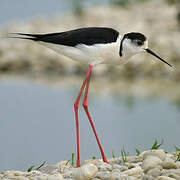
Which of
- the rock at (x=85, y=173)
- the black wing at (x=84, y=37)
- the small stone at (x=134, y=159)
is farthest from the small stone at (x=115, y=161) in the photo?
the black wing at (x=84, y=37)

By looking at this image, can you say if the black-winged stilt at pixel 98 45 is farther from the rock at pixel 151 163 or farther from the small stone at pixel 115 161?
the rock at pixel 151 163

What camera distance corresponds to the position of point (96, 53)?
3.25 m

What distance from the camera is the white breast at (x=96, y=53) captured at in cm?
325

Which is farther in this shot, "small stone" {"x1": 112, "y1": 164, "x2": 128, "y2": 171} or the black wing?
the black wing

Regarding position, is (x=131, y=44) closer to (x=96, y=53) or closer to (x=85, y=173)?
(x=96, y=53)

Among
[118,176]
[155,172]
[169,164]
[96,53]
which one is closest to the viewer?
[118,176]

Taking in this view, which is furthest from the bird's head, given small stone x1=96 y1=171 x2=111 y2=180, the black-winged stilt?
small stone x1=96 y1=171 x2=111 y2=180

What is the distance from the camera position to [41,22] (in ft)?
54.0

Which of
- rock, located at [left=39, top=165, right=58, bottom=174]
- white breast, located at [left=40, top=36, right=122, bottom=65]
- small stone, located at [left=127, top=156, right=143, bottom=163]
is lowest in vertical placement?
small stone, located at [left=127, top=156, right=143, bottom=163]

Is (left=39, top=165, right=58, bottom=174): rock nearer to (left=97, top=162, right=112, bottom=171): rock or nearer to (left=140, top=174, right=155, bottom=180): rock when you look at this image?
(left=97, top=162, right=112, bottom=171): rock

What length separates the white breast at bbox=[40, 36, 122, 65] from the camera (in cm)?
325

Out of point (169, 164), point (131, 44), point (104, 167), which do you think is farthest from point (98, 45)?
point (169, 164)

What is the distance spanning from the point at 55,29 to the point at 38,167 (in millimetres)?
11871

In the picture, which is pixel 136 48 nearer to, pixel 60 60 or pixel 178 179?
pixel 178 179
